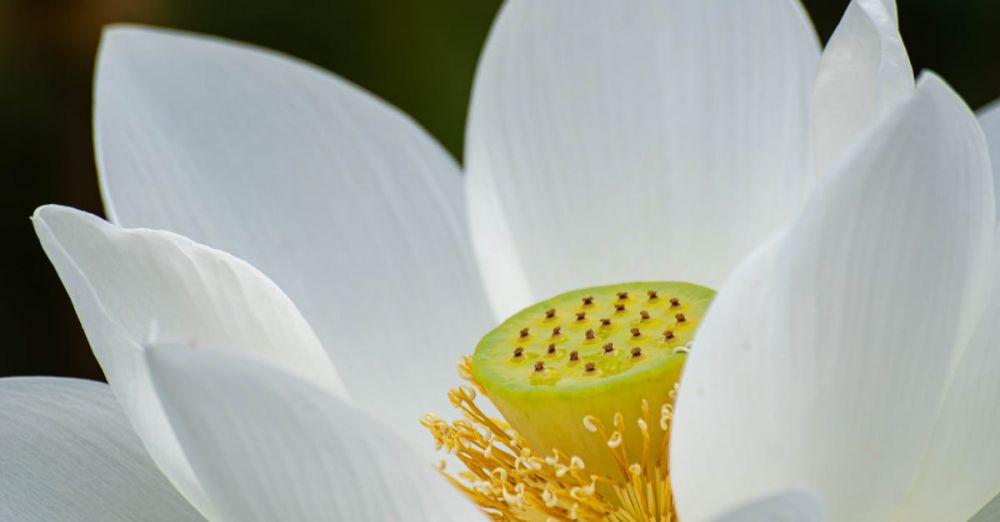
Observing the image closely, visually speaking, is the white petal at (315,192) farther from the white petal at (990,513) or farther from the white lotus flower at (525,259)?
the white petal at (990,513)

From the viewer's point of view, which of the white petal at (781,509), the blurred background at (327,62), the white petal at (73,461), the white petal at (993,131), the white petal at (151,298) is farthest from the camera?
the blurred background at (327,62)

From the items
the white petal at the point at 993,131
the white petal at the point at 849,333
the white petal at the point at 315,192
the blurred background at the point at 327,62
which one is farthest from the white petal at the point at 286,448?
the blurred background at the point at 327,62

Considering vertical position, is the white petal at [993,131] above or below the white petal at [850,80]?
below

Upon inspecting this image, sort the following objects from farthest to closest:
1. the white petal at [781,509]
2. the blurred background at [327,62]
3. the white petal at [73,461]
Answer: the blurred background at [327,62]
the white petal at [73,461]
the white petal at [781,509]

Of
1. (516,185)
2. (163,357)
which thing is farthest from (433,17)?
(163,357)

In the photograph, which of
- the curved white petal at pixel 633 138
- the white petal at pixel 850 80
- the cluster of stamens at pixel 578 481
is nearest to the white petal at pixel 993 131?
the curved white petal at pixel 633 138

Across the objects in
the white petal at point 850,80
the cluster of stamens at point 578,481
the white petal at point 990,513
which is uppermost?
the white petal at point 850,80

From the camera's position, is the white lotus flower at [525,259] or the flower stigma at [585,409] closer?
the white lotus flower at [525,259]

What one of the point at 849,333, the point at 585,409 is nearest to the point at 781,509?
the point at 849,333
